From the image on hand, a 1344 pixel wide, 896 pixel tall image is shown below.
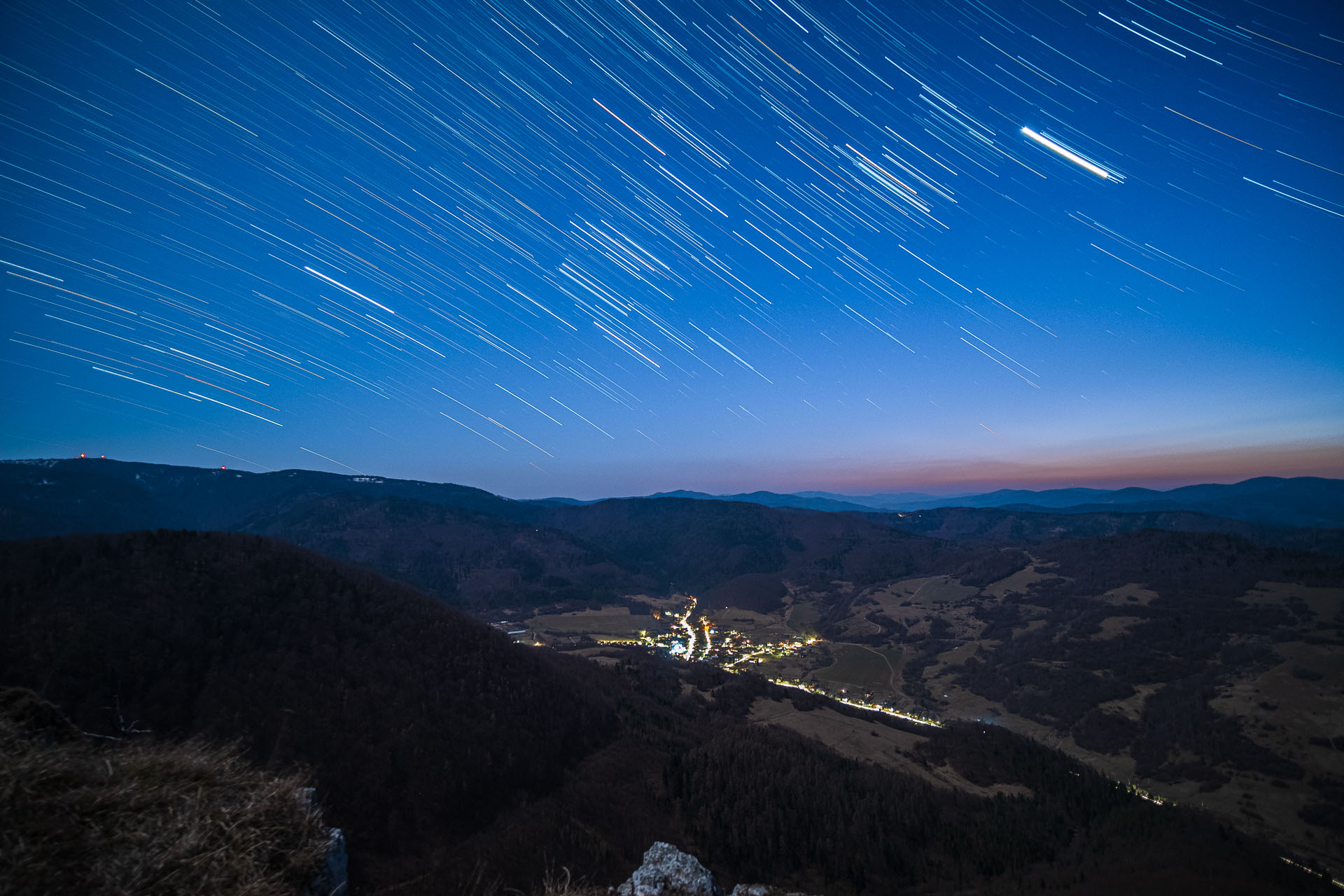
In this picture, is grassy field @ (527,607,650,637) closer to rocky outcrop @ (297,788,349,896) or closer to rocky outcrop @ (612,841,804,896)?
rocky outcrop @ (612,841,804,896)

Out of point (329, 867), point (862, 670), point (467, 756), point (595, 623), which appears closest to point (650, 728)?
point (467, 756)

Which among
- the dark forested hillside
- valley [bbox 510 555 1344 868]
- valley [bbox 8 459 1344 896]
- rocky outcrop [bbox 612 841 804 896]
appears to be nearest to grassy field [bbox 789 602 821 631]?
valley [bbox 510 555 1344 868]

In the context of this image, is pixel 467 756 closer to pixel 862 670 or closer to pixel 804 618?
pixel 862 670

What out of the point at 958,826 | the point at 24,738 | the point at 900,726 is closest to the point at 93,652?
the point at 24,738

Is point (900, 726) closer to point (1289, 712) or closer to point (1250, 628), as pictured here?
Answer: point (1289, 712)

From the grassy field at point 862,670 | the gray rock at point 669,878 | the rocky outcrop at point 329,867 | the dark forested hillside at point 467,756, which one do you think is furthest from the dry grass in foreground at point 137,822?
the grassy field at point 862,670

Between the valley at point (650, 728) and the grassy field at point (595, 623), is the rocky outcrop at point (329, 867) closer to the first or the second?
the valley at point (650, 728)
